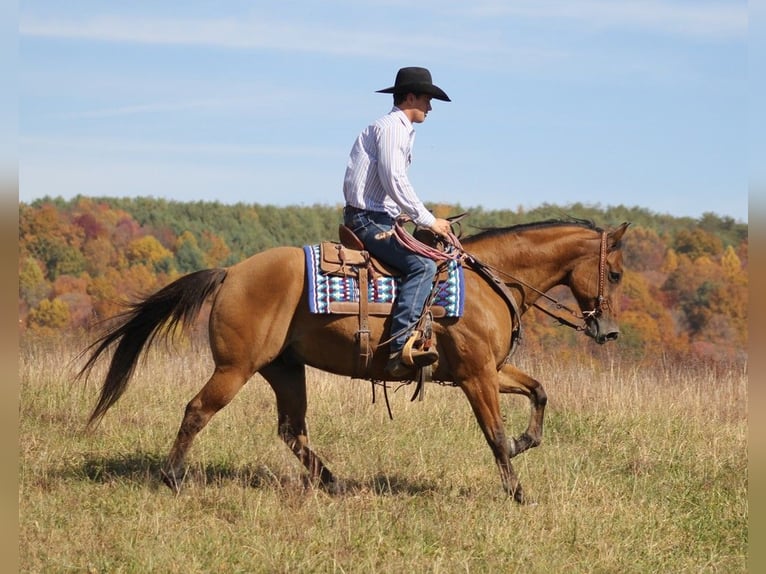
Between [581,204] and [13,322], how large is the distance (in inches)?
1644

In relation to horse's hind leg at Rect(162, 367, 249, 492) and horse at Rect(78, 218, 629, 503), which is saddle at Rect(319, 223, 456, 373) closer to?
horse at Rect(78, 218, 629, 503)

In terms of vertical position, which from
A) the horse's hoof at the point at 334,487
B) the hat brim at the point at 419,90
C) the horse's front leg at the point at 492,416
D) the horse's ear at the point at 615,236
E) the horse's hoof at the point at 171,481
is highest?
the hat brim at the point at 419,90

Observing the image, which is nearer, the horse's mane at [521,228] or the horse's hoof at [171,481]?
the horse's hoof at [171,481]

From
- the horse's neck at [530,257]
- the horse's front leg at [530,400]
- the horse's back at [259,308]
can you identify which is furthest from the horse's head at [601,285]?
the horse's back at [259,308]

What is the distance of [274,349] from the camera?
774 centimetres

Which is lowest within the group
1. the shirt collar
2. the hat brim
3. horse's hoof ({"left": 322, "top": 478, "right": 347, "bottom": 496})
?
horse's hoof ({"left": 322, "top": 478, "right": 347, "bottom": 496})

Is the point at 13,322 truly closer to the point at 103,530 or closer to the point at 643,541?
the point at 103,530

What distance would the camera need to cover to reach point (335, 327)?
25.4 feet

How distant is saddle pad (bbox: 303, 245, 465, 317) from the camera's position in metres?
7.67

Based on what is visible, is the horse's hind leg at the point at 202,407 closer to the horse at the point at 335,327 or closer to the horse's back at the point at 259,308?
the horse at the point at 335,327

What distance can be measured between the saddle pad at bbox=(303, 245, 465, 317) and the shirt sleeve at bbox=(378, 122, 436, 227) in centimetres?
50

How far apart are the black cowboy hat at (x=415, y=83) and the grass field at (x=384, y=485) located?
3031mm

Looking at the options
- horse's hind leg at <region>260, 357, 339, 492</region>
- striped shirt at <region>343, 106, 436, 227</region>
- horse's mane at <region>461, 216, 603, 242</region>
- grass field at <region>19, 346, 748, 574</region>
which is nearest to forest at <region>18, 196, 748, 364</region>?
grass field at <region>19, 346, 748, 574</region>

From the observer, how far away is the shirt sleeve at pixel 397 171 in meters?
7.60
